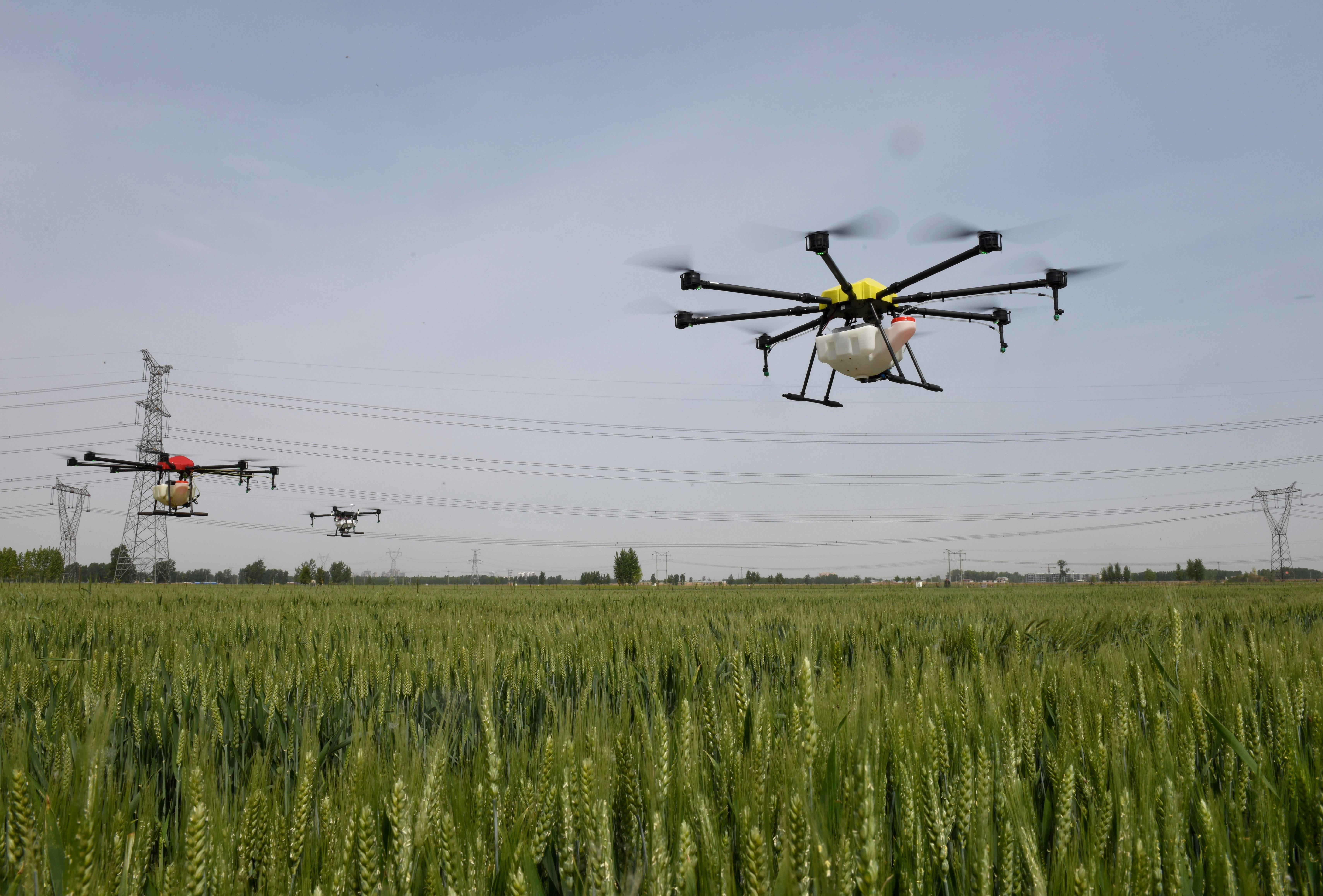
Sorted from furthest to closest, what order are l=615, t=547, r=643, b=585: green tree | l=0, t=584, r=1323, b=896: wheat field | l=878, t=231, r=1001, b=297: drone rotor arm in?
1. l=615, t=547, r=643, b=585: green tree
2. l=878, t=231, r=1001, b=297: drone rotor arm
3. l=0, t=584, r=1323, b=896: wheat field

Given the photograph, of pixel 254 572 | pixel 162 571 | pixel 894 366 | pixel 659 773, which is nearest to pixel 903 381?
pixel 894 366

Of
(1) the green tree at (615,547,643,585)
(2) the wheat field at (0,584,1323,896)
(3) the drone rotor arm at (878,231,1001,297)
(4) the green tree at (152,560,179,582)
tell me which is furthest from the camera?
(1) the green tree at (615,547,643,585)

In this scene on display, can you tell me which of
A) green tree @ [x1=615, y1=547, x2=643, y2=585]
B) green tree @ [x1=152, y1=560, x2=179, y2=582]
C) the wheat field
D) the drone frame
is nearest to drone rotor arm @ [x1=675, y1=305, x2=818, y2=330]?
the drone frame

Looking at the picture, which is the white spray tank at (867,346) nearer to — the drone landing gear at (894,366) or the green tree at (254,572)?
the drone landing gear at (894,366)

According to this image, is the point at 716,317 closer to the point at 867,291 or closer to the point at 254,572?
the point at 867,291

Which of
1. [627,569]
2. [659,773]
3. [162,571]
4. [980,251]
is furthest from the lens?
[627,569]

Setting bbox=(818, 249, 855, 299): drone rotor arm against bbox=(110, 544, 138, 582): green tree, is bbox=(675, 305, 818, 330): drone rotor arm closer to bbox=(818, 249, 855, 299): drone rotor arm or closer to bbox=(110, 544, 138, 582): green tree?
bbox=(818, 249, 855, 299): drone rotor arm

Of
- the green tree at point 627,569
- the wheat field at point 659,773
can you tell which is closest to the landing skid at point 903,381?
the wheat field at point 659,773

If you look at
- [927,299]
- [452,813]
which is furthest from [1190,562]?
[452,813]

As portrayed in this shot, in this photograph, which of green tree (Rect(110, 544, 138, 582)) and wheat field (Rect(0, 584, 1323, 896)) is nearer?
wheat field (Rect(0, 584, 1323, 896))
